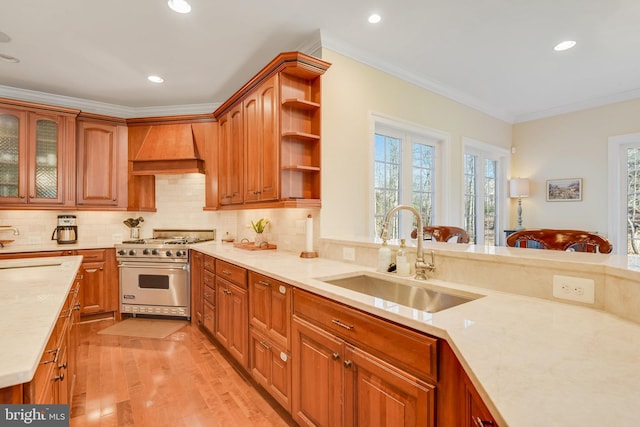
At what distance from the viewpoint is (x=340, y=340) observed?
143 centimetres

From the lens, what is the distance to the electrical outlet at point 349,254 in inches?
89.1

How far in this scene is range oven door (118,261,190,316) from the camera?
361 cm

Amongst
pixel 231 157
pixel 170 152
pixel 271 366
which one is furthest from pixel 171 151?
pixel 271 366

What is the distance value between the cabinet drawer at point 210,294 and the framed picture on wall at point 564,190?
192 inches

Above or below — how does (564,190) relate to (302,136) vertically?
below

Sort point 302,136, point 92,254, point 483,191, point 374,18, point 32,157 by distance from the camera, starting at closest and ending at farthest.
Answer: point 374,18, point 302,136, point 32,157, point 92,254, point 483,191

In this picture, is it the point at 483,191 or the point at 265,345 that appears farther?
the point at 483,191

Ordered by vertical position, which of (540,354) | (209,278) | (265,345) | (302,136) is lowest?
(265,345)

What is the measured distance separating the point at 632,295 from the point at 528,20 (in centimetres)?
239

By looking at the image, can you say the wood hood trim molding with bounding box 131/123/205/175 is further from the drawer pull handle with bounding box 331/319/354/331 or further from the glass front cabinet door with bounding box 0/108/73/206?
the drawer pull handle with bounding box 331/319/354/331

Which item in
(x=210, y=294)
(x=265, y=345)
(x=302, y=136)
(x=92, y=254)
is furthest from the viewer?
(x=92, y=254)

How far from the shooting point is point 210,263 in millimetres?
3068

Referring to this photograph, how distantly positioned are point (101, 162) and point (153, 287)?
5.62 ft

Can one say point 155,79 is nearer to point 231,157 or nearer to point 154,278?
point 231,157
